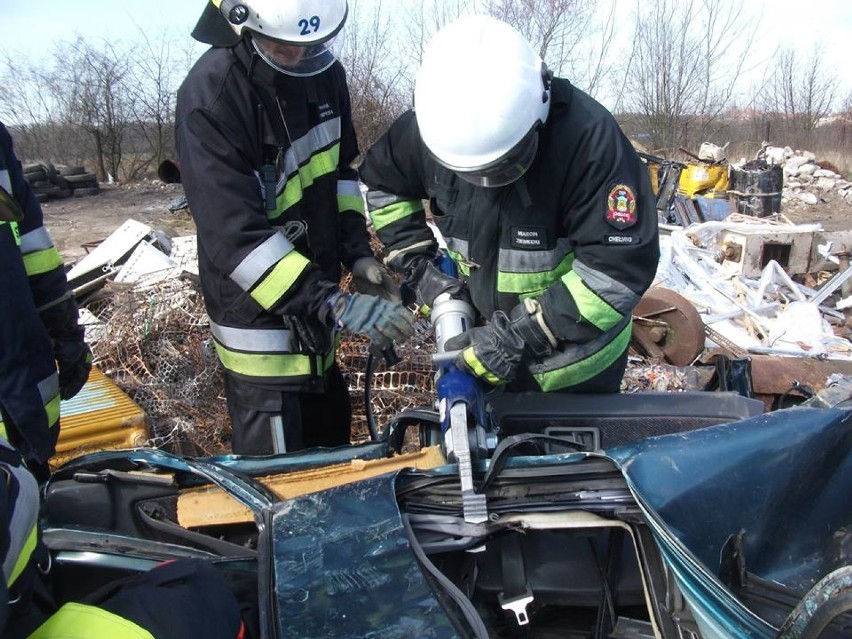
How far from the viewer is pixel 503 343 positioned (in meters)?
2.08

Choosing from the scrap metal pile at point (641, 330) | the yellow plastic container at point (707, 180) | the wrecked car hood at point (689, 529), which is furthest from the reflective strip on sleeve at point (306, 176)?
the yellow plastic container at point (707, 180)

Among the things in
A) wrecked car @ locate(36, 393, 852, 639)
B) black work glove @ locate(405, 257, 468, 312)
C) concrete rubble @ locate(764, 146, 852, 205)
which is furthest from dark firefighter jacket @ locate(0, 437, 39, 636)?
concrete rubble @ locate(764, 146, 852, 205)

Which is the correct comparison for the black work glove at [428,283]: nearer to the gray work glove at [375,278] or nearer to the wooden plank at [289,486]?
the gray work glove at [375,278]

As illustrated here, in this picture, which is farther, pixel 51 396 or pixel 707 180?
pixel 707 180

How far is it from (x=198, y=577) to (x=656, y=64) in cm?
2180

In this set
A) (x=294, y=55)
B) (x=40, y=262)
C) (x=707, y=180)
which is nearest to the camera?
(x=294, y=55)

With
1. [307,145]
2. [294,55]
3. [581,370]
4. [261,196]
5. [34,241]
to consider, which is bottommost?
[581,370]

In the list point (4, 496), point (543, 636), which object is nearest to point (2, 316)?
point (4, 496)

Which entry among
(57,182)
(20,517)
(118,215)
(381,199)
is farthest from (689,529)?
(57,182)

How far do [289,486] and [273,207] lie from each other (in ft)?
3.28

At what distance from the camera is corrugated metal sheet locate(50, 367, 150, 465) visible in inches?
121

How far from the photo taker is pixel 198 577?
3.90 ft

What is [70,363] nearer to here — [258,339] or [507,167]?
[258,339]

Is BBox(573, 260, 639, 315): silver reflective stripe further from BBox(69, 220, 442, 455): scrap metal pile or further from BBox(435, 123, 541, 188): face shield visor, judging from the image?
BBox(69, 220, 442, 455): scrap metal pile
